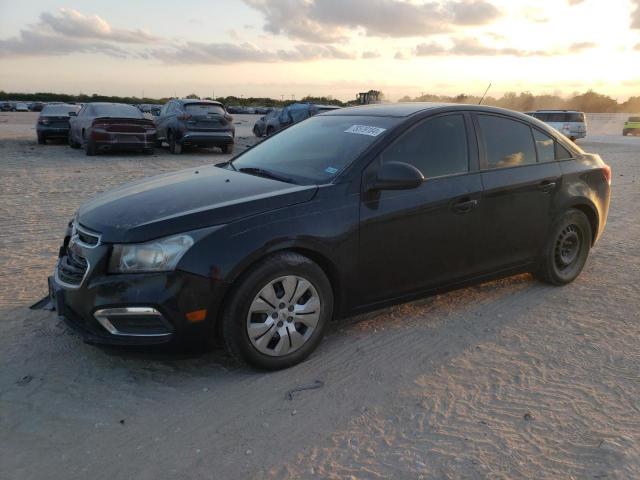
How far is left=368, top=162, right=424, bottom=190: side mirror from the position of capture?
12.3 ft

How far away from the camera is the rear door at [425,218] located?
3.90m

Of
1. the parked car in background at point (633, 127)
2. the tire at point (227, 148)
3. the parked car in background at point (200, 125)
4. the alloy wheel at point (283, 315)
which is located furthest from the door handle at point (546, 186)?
the parked car in background at point (633, 127)

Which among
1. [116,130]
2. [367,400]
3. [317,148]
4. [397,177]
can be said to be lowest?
[367,400]

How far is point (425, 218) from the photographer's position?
13.4ft

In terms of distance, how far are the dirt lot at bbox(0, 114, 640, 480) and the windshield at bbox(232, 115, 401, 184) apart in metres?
1.20

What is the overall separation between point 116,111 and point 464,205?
13963mm

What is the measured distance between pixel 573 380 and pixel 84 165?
12.8 meters

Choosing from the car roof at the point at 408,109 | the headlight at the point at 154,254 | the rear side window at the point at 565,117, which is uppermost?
the rear side window at the point at 565,117

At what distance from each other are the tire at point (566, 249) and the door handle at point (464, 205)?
1.08 meters

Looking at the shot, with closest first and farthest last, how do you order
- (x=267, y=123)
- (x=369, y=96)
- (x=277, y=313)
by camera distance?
(x=277, y=313)
(x=267, y=123)
(x=369, y=96)

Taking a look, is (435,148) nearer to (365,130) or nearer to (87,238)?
(365,130)

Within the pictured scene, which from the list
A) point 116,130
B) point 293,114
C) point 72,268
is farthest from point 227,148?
point 72,268

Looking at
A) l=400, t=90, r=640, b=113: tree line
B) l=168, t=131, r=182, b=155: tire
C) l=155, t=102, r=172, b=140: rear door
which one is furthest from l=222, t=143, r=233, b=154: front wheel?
l=400, t=90, r=640, b=113: tree line

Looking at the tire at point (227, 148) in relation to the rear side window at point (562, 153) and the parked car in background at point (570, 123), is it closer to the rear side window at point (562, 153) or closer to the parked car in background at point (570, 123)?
the rear side window at point (562, 153)
